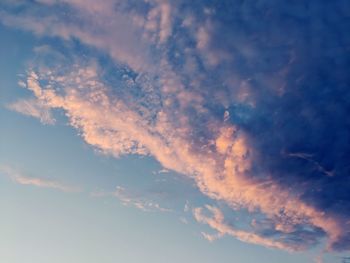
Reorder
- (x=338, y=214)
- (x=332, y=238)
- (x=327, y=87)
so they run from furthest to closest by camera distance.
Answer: (x=332, y=238), (x=338, y=214), (x=327, y=87)

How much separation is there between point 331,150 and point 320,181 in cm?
447

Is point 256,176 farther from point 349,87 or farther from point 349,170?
point 349,87

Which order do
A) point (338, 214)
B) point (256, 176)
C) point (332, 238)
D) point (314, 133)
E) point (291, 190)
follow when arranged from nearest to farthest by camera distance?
point (314, 133) < point (256, 176) < point (291, 190) < point (338, 214) < point (332, 238)

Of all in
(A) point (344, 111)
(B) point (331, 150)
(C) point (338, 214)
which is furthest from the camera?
(C) point (338, 214)

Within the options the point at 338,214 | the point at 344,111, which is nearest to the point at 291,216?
the point at 338,214

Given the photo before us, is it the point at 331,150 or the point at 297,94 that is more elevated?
the point at 331,150

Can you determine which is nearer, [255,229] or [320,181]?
[320,181]

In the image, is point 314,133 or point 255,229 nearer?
point 314,133

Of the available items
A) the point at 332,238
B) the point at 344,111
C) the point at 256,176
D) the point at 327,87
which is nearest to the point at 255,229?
the point at 332,238

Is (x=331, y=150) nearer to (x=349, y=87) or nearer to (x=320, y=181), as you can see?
(x=320, y=181)

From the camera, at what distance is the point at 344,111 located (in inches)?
975

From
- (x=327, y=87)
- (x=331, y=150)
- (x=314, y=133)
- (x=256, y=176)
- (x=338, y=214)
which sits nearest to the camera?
(x=327, y=87)

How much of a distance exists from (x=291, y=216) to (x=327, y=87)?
17981 millimetres

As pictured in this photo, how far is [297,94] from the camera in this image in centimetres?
2269
